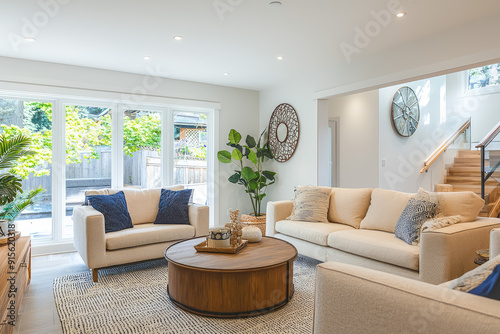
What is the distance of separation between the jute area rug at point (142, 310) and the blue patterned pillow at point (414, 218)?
0.95 m

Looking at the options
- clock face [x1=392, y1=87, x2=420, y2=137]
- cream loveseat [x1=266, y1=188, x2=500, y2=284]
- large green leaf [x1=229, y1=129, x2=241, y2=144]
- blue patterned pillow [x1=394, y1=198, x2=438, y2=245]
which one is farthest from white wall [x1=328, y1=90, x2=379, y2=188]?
blue patterned pillow [x1=394, y1=198, x2=438, y2=245]

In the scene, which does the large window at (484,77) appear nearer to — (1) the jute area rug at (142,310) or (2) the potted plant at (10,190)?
(1) the jute area rug at (142,310)

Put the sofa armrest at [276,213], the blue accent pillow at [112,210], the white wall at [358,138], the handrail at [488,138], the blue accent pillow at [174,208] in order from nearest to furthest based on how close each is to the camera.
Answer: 1. the blue accent pillow at [112,210]
2. the blue accent pillow at [174,208]
3. the sofa armrest at [276,213]
4. the handrail at [488,138]
5. the white wall at [358,138]

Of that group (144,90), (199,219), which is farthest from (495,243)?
(144,90)

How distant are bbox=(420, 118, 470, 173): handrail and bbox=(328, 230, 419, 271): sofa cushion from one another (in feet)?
12.7

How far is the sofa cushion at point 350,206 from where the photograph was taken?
3.71 m

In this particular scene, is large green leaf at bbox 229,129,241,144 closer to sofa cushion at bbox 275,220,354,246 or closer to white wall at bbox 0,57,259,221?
white wall at bbox 0,57,259,221

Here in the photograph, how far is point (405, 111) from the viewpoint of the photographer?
240 inches

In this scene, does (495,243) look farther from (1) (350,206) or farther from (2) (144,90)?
(2) (144,90)

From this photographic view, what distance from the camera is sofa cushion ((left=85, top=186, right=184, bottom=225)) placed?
4.02 metres

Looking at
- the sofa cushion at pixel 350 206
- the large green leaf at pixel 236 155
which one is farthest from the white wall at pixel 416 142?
the large green leaf at pixel 236 155

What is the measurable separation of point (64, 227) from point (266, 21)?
3.71 metres

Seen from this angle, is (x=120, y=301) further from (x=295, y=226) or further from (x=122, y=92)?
(x=122, y=92)

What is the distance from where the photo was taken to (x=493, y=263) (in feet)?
3.70
